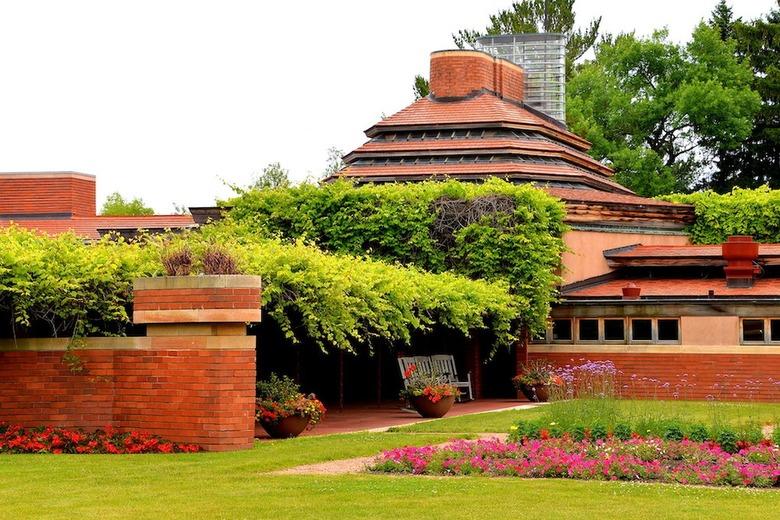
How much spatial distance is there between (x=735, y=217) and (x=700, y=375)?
9.40 meters

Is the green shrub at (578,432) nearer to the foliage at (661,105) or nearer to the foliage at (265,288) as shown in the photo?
the foliage at (265,288)

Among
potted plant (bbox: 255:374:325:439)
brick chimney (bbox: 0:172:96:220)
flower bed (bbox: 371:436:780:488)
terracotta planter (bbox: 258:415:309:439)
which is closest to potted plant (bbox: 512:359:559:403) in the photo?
potted plant (bbox: 255:374:325:439)

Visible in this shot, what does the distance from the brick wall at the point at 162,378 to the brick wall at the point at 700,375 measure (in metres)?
15.0

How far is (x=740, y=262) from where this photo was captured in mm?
33844

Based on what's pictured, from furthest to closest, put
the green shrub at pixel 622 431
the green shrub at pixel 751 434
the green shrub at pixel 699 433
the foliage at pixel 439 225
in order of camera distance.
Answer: the foliage at pixel 439 225 < the green shrub at pixel 622 431 < the green shrub at pixel 699 433 < the green shrub at pixel 751 434

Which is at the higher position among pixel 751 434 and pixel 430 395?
pixel 430 395

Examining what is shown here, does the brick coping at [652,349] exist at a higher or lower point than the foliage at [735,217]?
lower

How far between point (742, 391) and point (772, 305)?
79.9 inches

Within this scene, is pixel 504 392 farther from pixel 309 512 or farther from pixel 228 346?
pixel 309 512

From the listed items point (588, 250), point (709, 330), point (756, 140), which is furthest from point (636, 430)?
point (756, 140)

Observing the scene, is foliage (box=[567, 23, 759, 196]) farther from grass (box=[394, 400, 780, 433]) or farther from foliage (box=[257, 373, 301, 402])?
foliage (box=[257, 373, 301, 402])

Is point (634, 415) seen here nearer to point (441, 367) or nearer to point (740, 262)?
point (441, 367)

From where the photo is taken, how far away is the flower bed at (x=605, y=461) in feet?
50.3

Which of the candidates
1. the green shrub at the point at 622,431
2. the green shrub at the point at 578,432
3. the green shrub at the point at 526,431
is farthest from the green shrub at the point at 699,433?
the green shrub at the point at 526,431
